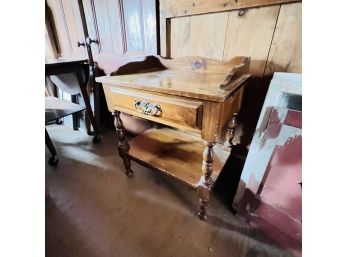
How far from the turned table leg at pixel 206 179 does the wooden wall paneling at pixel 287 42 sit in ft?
1.72

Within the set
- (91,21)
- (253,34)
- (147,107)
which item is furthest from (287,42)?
(91,21)

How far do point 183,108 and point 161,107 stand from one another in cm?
11

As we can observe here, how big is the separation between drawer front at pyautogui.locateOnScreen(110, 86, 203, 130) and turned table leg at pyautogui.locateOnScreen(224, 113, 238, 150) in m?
0.40

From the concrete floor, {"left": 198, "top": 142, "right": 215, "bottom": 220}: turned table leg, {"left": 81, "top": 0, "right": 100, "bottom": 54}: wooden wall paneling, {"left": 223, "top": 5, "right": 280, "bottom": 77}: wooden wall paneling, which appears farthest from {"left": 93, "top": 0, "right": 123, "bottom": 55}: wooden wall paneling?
{"left": 198, "top": 142, "right": 215, "bottom": 220}: turned table leg

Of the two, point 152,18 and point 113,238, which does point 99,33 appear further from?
point 113,238

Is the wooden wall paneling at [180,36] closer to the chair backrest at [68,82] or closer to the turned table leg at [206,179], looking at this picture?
the turned table leg at [206,179]

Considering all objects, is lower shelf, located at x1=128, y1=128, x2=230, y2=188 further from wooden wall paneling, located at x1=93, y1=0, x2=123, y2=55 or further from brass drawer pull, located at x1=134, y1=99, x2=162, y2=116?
wooden wall paneling, located at x1=93, y1=0, x2=123, y2=55

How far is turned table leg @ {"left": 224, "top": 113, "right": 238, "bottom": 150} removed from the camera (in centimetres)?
102

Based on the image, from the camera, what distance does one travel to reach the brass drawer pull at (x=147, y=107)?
Result: 2.51ft

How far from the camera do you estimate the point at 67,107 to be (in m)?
1.70

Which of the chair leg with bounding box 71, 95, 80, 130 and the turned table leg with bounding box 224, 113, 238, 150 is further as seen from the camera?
the chair leg with bounding box 71, 95, 80, 130

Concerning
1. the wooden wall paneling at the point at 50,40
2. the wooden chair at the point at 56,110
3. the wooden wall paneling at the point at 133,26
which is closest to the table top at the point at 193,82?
the wooden wall paneling at the point at 133,26
